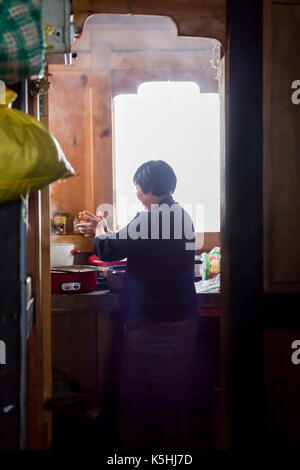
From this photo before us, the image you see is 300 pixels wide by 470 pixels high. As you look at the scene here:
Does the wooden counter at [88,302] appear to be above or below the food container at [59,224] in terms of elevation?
below

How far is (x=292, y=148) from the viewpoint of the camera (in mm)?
1854

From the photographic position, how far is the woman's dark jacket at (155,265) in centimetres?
216

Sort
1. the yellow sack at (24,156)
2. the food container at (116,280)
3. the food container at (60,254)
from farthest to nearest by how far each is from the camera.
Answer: the food container at (60,254)
the food container at (116,280)
the yellow sack at (24,156)

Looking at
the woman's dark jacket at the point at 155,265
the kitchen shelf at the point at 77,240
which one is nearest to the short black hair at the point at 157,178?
the woman's dark jacket at the point at 155,265

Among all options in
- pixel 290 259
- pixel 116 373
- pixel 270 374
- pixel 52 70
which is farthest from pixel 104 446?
pixel 52 70

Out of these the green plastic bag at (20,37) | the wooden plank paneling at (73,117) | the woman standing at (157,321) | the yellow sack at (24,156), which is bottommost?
the woman standing at (157,321)

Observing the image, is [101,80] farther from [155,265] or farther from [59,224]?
[155,265]

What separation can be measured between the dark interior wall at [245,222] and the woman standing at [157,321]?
368 mm

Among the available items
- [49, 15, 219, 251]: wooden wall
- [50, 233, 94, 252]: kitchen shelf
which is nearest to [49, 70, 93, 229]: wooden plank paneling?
[49, 15, 219, 251]: wooden wall

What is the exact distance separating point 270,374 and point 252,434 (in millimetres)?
296

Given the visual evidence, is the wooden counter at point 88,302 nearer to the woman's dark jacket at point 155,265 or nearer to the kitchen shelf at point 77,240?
the woman's dark jacket at point 155,265

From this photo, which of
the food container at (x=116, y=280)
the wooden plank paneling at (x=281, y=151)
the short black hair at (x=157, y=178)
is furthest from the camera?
the food container at (x=116, y=280)
